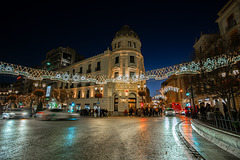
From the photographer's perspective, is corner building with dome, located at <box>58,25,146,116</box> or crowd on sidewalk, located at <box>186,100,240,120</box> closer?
crowd on sidewalk, located at <box>186,100,240,120</box>

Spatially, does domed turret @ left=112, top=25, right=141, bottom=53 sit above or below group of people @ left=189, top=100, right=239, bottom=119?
above

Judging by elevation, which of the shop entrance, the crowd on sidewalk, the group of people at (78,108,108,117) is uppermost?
the shop entrance

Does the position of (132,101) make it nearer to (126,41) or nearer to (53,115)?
(126,41)

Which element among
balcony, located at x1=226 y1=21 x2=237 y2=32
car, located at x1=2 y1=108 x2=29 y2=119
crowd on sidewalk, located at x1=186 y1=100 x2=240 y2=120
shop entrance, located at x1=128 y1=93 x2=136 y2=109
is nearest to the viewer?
crowd on sidewalk, located at x1=186 y1=100 x2=240 y2=120

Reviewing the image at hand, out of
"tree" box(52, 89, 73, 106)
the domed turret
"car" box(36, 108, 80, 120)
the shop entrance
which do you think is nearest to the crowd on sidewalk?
"car" box(36, 108, 80, 120)

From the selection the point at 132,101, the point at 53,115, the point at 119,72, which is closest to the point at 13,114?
the point at 53,115

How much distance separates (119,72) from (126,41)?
25.6 ft

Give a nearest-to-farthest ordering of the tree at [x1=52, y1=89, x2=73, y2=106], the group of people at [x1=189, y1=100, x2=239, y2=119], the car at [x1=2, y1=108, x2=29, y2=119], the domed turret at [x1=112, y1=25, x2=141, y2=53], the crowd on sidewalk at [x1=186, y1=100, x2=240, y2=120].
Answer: the crowd on sidewalk at [x1=186, y1=100, x2=240, y2=120] → the group of people at [x1=189, y1=100, x2=239, y2=119] → the car at [x1=2, y1=108, x2=29, y2=119] → the domed turret at [x1=112, y1=25, x2=141, y2=53] → the tree at [x1=52, y1=89, x2=73, y2=106]

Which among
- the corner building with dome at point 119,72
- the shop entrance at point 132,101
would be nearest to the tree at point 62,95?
the corner building with dome at point 119,72

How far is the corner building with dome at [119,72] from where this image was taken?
28.1 meters

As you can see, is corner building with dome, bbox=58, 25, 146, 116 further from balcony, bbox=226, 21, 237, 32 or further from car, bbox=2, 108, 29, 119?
balcony, bbox=226, 21, 237, 32

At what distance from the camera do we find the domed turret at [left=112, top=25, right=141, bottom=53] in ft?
98.9

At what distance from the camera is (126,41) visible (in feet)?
99.7

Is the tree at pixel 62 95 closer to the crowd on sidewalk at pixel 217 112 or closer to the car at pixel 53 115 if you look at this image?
the car at pixel 53 115
